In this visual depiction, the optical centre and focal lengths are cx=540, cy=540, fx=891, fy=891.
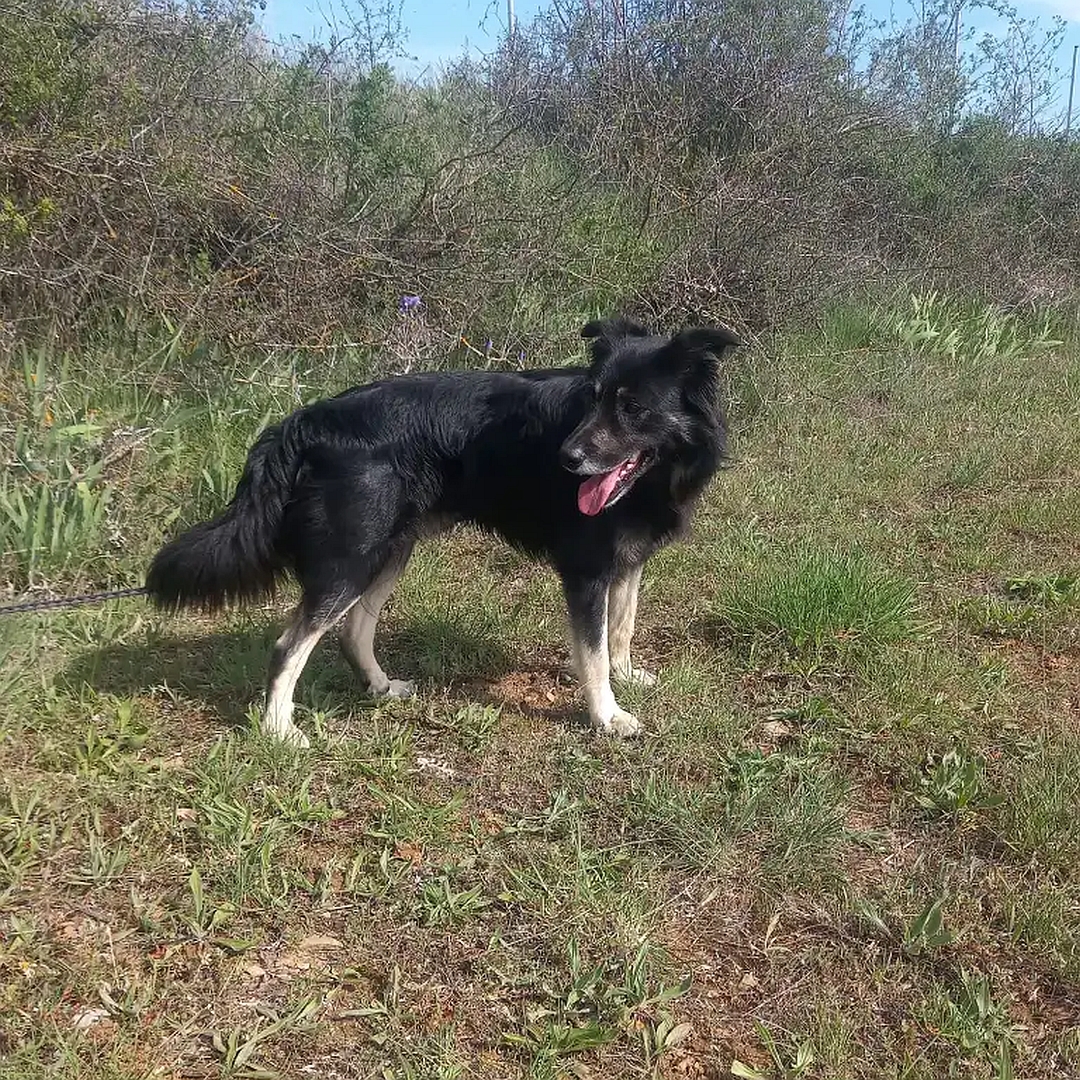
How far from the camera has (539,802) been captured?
2.88 m

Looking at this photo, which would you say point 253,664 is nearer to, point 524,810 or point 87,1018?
point 524,810

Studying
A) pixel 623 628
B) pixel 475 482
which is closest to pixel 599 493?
pixel 475 482

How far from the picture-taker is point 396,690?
347 cm

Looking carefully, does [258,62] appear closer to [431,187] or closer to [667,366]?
[431,187]

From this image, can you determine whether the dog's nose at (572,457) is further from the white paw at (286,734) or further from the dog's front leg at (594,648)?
the white paw at (286,734)

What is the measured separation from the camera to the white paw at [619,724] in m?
3.22

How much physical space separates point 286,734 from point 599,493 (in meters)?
1.35

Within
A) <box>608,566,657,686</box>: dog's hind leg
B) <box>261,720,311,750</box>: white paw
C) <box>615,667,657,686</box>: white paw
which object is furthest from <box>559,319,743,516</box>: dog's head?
<box>261,720,311,750</box>: white paw

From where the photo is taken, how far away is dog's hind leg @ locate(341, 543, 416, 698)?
11.1 ft

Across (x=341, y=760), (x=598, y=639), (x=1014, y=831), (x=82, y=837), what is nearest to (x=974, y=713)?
(x=1014, y=831)

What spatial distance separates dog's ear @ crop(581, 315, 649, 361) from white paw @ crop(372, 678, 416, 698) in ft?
4.76

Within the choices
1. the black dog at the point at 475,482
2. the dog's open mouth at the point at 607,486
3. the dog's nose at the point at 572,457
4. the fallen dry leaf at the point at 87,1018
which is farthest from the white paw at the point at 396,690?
the fallen dry leaf at the point at 87,1018

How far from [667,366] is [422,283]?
10.6 feet

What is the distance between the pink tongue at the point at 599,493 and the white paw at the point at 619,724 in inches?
30.3
